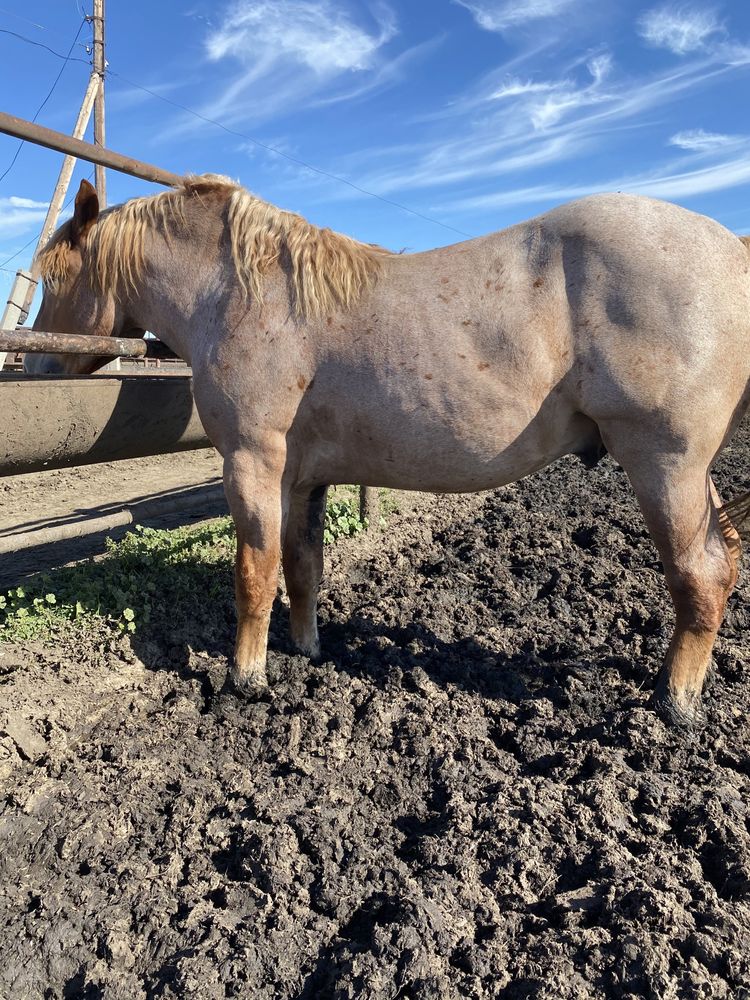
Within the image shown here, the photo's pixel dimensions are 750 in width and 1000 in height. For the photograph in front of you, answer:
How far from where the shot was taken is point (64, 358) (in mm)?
3688

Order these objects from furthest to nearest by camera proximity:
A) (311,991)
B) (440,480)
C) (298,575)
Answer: (298,575) → (440,480) → (311,991)

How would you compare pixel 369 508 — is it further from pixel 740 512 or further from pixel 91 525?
pixel 740 512

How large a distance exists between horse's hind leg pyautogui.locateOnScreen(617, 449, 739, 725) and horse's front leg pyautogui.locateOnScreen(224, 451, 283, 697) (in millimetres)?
1521

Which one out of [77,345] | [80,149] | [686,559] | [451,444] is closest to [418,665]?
[451,444]

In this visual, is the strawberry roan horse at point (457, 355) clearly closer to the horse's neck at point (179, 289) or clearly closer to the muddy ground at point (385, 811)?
the horse's neck at point (179, 289)

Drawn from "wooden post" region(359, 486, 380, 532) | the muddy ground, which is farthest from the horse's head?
"wooden post" region(359, 486, 380, 532)

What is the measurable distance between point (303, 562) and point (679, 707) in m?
1.88

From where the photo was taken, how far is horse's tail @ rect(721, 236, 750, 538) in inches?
120

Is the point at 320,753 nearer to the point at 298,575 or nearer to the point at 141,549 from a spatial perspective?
the point at 298,575

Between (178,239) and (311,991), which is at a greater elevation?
(178,239)

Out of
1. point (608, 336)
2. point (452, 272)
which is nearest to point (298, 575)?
point (452, 272)

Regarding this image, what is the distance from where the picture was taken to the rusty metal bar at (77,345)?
2.96 metres

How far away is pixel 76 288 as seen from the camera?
11.6 feet

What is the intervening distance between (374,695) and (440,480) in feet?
3.34
